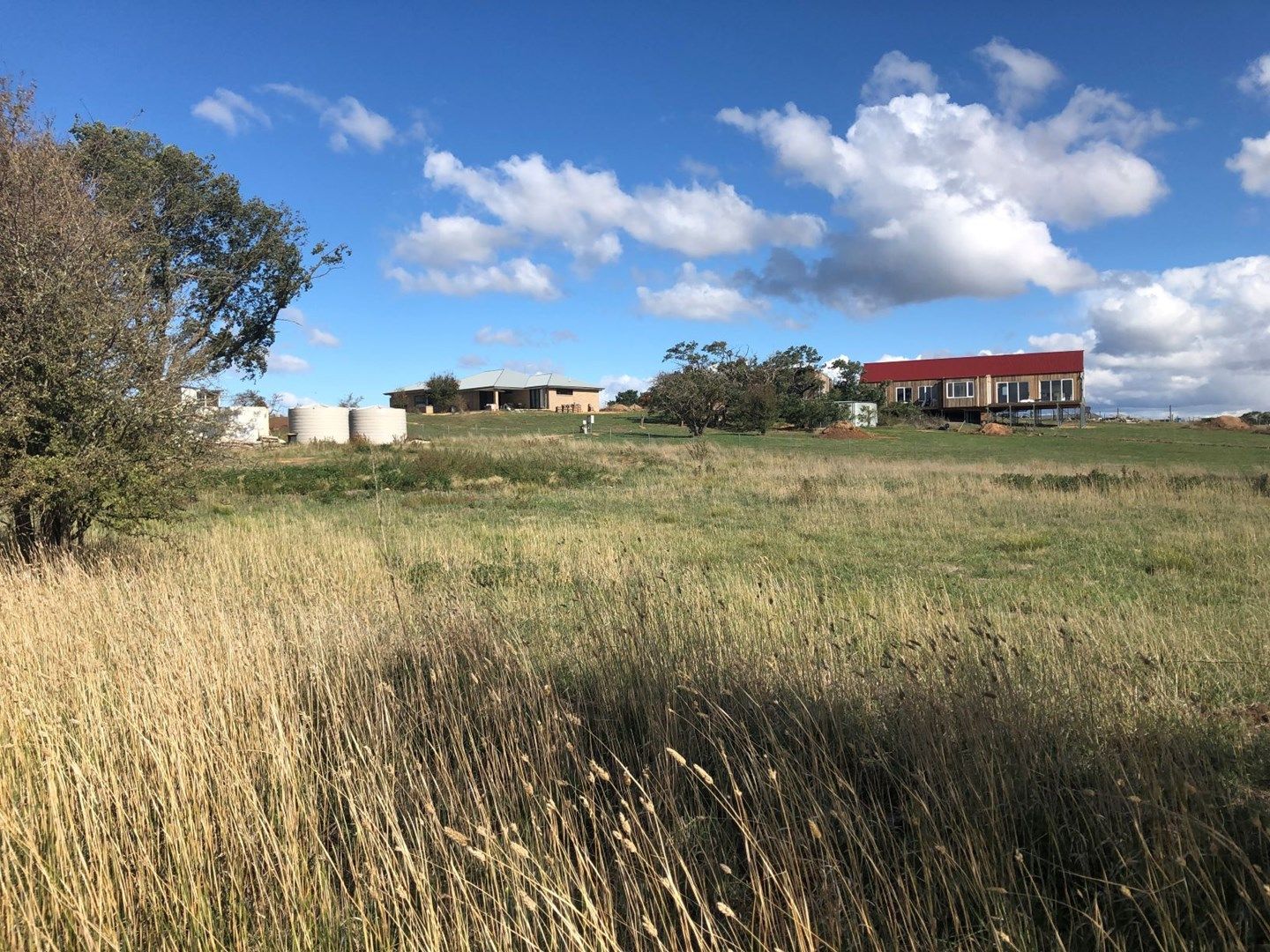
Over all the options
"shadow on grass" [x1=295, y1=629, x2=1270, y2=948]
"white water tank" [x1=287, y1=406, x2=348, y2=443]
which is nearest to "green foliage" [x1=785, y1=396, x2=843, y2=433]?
"white water tank" [x1=287, y1=406, x2=348, y2=443]

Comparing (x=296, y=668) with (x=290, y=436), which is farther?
(x=290, y=436)

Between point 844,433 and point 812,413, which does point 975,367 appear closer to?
point 812,413

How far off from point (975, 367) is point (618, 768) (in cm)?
8138

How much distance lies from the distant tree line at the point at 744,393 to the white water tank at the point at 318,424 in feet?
67.2

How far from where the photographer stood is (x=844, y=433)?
173ft

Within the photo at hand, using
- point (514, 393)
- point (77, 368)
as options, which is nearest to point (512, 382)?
point (514, 393)

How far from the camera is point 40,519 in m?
9.02

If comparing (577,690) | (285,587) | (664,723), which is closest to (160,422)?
(285,587)

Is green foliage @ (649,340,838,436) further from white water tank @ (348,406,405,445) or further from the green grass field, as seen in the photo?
white water tank @ (348,406,405,445)

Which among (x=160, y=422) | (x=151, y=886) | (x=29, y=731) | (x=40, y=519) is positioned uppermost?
(x=160, y=422)

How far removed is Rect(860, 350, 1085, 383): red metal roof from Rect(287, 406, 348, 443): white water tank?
56561 mm

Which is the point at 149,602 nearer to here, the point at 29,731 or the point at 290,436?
the point at 29,731

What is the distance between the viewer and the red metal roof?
74.3 m

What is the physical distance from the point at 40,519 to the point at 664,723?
8.39 meters
